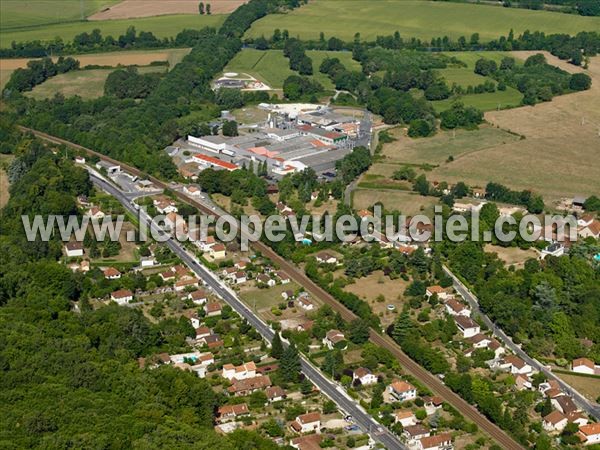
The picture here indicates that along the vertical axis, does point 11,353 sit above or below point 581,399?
above

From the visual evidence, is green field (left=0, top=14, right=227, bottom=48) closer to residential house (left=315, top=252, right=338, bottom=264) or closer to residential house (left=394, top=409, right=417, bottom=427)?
residential house (left=315, top=252, right=338, bottom=264)

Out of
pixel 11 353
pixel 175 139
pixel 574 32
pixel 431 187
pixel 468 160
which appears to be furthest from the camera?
pixel 574 32

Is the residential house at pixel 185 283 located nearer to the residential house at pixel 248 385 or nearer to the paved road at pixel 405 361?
the paved road at pixel 405 361

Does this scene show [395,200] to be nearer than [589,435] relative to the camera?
No

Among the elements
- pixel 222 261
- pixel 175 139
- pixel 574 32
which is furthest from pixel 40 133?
pixel 574 32

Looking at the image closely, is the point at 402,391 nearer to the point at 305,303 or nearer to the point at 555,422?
the point at 555,422

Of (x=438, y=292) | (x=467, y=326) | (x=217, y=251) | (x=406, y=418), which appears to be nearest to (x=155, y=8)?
(x=217, y=251)

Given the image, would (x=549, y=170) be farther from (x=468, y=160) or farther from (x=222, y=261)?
(x=222, y=261)

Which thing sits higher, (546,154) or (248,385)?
(546,154)
